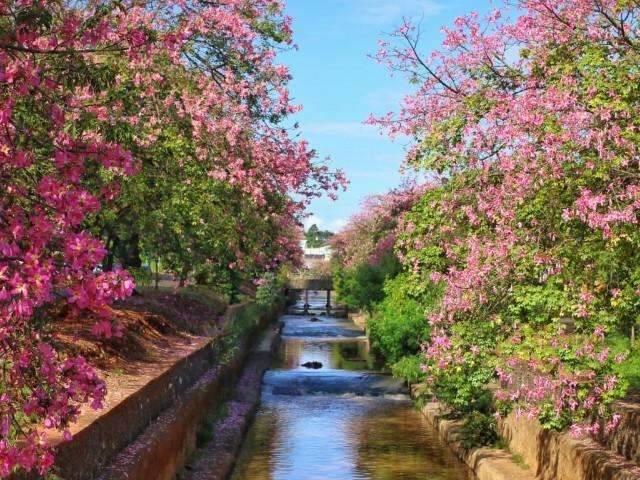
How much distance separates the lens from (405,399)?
25031 millimetres

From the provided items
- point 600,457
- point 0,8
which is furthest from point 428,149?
point 0,8

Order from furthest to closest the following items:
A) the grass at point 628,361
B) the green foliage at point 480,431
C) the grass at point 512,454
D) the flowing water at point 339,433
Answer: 1. the green foliage at point 480,431
2. the flowing water at point 339,433
3. the grass at point 512,454
4. the grass at point 628,361

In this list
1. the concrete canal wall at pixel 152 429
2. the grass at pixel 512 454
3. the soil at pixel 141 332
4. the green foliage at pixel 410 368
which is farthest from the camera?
the green foliage at pixel 410 368

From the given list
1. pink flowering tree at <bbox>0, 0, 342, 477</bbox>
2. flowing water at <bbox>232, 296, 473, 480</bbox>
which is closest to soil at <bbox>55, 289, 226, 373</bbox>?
pink flowering tree at <bbox>0, 0, 342, 477</bbox>

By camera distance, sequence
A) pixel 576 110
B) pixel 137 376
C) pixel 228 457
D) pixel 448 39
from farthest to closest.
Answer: pixel 228 457
pixel 448 39
pixel 137 376
pixel 576 110

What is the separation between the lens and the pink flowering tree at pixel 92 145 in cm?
443

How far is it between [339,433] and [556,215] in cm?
1101

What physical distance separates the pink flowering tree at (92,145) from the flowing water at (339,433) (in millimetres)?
4153

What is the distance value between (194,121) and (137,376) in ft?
14.7

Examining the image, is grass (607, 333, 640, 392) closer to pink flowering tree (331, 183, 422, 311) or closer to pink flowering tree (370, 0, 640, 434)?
pink flowering tree (370, 0, 640, 434)

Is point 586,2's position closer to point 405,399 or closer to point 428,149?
point 428,149

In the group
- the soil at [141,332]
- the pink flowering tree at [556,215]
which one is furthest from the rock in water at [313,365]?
the pink flowering tree at [556,215]

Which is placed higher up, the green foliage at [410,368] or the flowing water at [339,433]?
the green foliage at [410,368]

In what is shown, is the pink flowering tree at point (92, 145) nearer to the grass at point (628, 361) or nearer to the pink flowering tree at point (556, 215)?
the pink flowering tree at point (556, 215)
